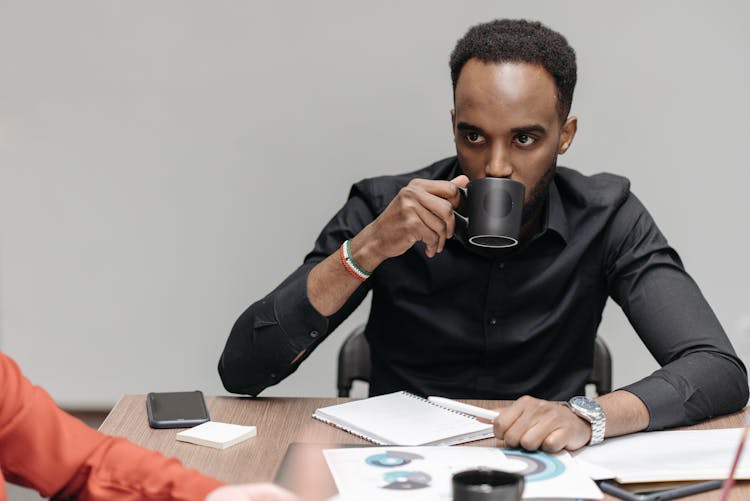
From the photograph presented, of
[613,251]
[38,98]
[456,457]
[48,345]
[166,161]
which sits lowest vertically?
[48,345]

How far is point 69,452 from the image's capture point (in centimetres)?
100

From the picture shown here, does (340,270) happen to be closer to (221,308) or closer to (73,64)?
(221,308)

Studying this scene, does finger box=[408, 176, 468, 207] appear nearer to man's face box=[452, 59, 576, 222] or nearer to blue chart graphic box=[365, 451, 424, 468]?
man's face box=[452, 59, 576, 222]

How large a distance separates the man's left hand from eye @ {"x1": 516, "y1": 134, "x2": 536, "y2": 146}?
59cm

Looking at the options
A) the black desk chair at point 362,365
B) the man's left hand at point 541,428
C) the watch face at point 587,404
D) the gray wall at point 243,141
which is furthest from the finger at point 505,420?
the gray wall at point 243,141

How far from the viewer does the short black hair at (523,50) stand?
1650 millimetres

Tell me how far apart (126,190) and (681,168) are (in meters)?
1.47

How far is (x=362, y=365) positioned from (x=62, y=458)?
3.24 feet

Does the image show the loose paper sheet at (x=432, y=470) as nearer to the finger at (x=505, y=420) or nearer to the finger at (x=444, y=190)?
the finger at (x=505, y=420)

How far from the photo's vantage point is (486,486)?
0.74 m

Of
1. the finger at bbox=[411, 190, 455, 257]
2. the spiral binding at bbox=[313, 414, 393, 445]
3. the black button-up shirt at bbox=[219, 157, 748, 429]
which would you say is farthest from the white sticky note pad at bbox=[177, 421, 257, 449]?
the finger at bbox=[411, 190, 455, 257]

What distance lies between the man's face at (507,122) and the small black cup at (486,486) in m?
0.87

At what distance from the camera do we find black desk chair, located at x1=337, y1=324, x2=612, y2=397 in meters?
1.89

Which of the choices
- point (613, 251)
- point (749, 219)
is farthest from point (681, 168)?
point (613, 251)
